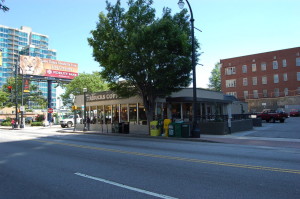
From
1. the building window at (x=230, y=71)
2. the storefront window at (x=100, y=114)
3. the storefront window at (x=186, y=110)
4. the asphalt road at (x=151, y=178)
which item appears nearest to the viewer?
the asphalt road at (x=151, y=178)

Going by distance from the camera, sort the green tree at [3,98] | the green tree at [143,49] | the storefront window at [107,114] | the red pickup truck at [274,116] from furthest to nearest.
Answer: the green tree at [3,98], the red pickup truck at [274,116], the storefront window at [107,114], the green tree at [143,49]

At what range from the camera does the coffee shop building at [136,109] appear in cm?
2361

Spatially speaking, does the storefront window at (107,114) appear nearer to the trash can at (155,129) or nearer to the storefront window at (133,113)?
the storefront window at (133,113)

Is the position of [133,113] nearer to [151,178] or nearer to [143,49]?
[143,49]

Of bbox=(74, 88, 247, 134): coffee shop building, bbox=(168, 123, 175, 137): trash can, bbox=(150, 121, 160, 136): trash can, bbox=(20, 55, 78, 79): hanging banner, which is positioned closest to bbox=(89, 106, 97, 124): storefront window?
bbox=(74, 88, 247, 134): coffee shop building

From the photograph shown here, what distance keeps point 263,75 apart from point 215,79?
21283mm

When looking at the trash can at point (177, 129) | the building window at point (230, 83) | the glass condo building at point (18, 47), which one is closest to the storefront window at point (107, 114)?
the trash can at point (177, 129)

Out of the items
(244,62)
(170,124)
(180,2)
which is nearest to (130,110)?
(170,124)

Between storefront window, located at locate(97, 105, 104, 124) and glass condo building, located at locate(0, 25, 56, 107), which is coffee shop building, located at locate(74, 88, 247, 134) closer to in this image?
storefront window, located at locate(97, 105, 104, 124)

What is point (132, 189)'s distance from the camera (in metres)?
5.24

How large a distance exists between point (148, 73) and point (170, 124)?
4167mm

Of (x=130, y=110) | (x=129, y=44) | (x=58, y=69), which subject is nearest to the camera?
(x=129, y=44)

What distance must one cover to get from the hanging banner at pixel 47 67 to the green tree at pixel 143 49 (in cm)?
3301

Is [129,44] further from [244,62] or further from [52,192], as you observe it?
[244,62]
